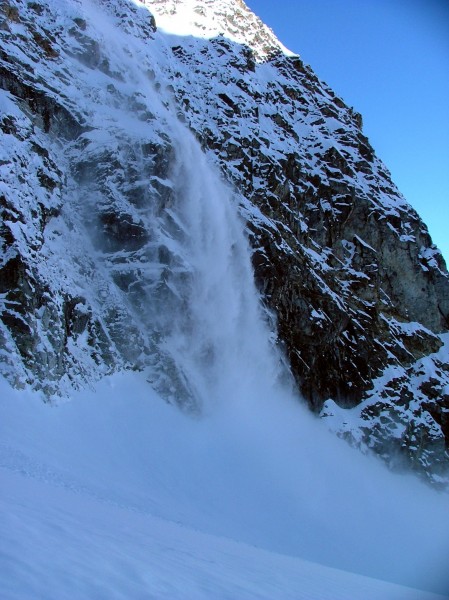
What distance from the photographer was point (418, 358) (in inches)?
1866

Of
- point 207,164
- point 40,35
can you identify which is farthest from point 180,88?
point 40,35

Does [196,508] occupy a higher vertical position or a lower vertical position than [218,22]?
lower

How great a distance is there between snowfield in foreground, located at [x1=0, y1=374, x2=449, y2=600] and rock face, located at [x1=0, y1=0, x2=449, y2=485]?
260 cm

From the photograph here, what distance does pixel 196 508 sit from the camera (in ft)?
67.9

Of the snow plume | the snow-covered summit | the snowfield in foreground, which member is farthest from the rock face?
the snowfield in foreground

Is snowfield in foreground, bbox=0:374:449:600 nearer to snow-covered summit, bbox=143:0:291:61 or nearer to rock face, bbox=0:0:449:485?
rock face, bbox=0:0:449:485

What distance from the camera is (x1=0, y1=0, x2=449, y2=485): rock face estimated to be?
81.5ft

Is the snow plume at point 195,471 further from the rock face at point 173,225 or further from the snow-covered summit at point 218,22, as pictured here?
the snow-covered summit at point 218,22

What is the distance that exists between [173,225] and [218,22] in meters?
36.4

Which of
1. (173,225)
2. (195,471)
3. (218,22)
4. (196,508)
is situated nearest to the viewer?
(196,508)

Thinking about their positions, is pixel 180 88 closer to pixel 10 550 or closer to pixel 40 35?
pixel 40 35

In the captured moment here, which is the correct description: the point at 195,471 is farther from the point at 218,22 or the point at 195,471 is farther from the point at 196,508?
the point at 218,22

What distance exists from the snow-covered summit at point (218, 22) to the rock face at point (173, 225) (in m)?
0.26

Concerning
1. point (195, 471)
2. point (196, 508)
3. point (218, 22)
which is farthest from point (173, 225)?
point (218, 22)
